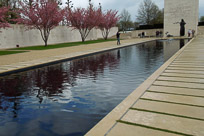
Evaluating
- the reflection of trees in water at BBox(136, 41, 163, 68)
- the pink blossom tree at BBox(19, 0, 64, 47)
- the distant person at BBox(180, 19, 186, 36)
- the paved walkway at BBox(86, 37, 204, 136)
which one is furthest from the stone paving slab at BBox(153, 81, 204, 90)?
the distant person at BBox(180, 19, 186, 36)

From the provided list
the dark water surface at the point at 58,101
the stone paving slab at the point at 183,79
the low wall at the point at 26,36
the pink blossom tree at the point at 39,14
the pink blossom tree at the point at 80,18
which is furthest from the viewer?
the pink blossom tree at the point at 80,18

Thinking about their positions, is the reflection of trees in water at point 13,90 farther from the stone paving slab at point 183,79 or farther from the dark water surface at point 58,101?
the stone paving slab at point 183,79

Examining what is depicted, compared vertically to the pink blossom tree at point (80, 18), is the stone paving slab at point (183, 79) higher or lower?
lower

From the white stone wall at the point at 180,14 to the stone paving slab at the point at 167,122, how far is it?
141 feet

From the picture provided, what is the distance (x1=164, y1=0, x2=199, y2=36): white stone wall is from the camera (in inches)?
1583

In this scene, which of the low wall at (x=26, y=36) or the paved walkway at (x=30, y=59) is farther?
the low wall at (x=26, y=36)

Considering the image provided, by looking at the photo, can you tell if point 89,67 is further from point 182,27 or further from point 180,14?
point 180,14

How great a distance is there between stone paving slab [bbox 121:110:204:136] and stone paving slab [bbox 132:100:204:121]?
0.18 metres

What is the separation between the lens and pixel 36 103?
4496 millimetres

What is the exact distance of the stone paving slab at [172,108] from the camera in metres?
3.12

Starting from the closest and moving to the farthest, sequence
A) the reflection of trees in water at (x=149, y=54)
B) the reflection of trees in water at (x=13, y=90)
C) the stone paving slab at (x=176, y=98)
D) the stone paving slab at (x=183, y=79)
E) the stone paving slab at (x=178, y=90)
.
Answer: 1. the stone paving slab at (x=176, y=98)
2. the stone paving slab at (x=178, y=90)
3. the reflection of trees in water at (x=13, y=90)
4. the stone paving slab at (x=183, y=79)
5. the reflection of trees in water at (x=149, y=54)

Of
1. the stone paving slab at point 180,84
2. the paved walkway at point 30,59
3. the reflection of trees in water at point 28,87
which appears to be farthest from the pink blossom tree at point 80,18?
the stone paving slab at point 180,84

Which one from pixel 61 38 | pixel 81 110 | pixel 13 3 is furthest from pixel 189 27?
pixel 81 110

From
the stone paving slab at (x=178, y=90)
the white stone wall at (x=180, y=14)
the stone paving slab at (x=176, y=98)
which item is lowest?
the stone paving slab at (x=176, y=98)
